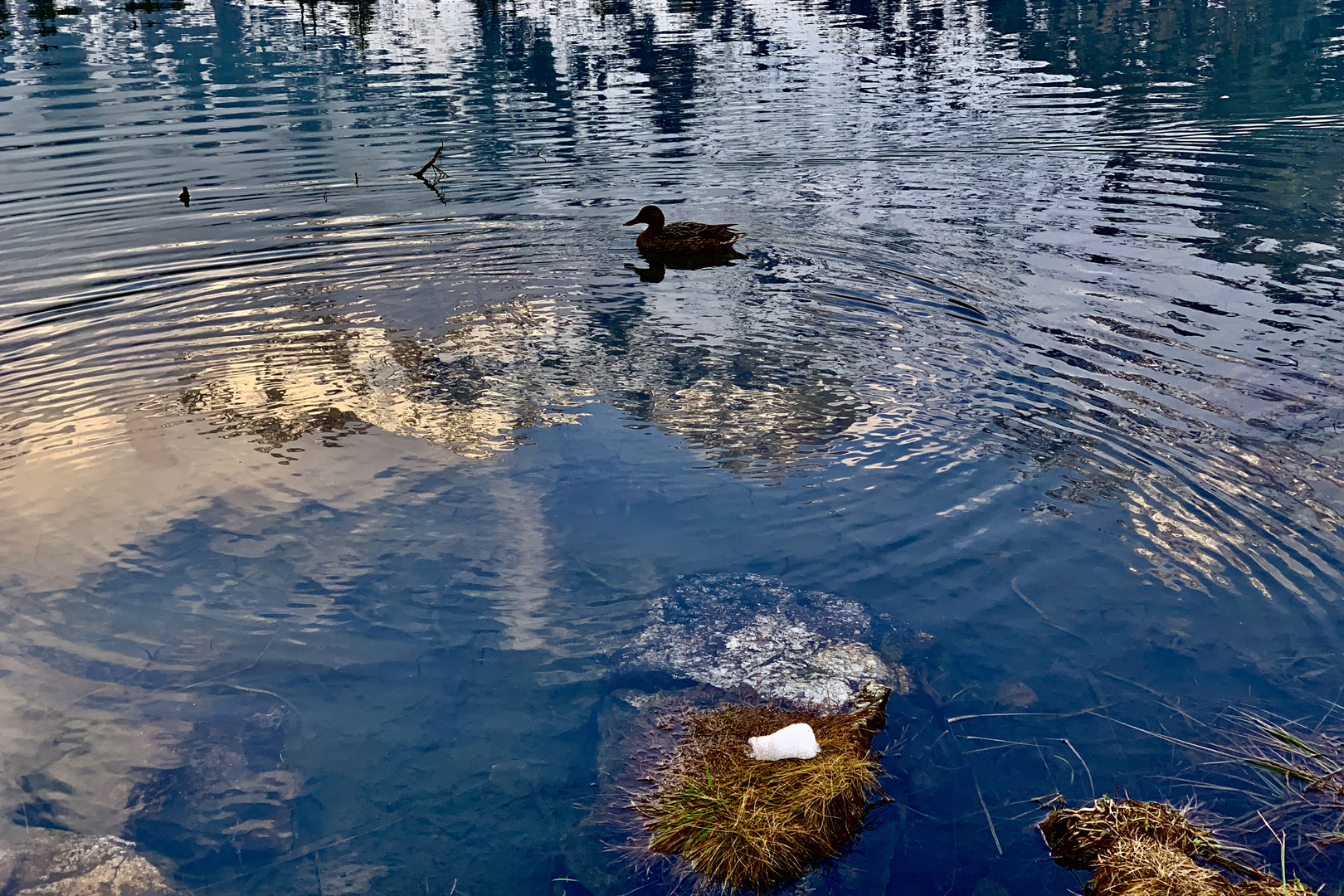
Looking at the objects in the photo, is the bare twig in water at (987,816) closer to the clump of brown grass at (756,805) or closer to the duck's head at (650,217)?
the clump of brown grass at (756,805)

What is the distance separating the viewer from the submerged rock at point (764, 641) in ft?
19.4

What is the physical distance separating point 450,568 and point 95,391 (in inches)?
217

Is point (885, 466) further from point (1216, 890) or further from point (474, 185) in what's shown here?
point (474, 185)

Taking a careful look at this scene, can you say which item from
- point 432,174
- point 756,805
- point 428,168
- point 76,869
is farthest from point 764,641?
point 428,168

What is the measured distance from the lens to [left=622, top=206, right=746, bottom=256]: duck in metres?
13.4

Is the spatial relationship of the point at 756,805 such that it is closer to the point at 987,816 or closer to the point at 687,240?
the point at 987,816

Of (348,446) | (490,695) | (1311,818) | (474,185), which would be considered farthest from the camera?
(474,185)

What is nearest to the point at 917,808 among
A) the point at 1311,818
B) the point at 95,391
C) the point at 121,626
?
the point at 1311,818

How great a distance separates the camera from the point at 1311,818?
15.8 ft

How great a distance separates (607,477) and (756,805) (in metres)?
3.87

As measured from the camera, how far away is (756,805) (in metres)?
4.86

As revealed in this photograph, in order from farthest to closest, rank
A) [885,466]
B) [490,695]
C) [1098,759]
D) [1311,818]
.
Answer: [885,466] < [490,695] < [1098,759] < [1311,818]

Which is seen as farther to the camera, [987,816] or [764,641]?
[764,641]

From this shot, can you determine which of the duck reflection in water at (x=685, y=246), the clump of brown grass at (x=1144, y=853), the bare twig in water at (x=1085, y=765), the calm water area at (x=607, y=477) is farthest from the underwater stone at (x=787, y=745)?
the duck reflection in water at (x=685, y=246)
